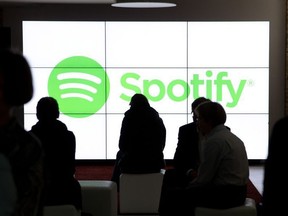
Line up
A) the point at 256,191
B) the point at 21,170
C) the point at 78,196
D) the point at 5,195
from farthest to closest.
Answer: the point at 256,191 → the point at 78,196 → the point at 21,170 → the point at 5,195

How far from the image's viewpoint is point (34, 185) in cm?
240

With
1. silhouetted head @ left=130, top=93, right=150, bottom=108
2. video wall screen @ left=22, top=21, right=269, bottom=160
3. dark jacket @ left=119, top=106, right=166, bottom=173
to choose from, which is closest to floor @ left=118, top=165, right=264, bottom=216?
video wall screen @ left=22, top=21, right=269, bottom=160

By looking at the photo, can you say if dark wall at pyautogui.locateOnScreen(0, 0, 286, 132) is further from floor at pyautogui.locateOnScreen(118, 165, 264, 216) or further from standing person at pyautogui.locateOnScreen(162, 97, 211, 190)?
standing person at pyautogui.locateOnScreen(162, 97, 211, 190)

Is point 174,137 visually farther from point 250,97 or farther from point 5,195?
point 5,195

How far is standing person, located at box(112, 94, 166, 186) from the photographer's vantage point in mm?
8094

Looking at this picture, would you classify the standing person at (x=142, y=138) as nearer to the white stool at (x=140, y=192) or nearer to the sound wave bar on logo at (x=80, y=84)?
the white stool at (x=140, y=192)

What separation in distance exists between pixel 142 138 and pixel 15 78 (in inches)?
235

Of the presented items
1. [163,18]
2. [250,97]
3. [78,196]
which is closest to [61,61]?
[163,18]

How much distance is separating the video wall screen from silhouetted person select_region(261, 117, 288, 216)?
31.1 ft

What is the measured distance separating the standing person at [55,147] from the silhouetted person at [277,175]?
3.18m

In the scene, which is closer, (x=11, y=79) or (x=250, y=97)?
(x=11, y=79)

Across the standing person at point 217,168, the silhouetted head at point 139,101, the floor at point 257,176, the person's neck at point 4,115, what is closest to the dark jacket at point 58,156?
the standing person at point 217,168

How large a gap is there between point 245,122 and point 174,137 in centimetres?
127

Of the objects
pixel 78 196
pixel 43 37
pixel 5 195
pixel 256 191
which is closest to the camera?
pixel 5 195
